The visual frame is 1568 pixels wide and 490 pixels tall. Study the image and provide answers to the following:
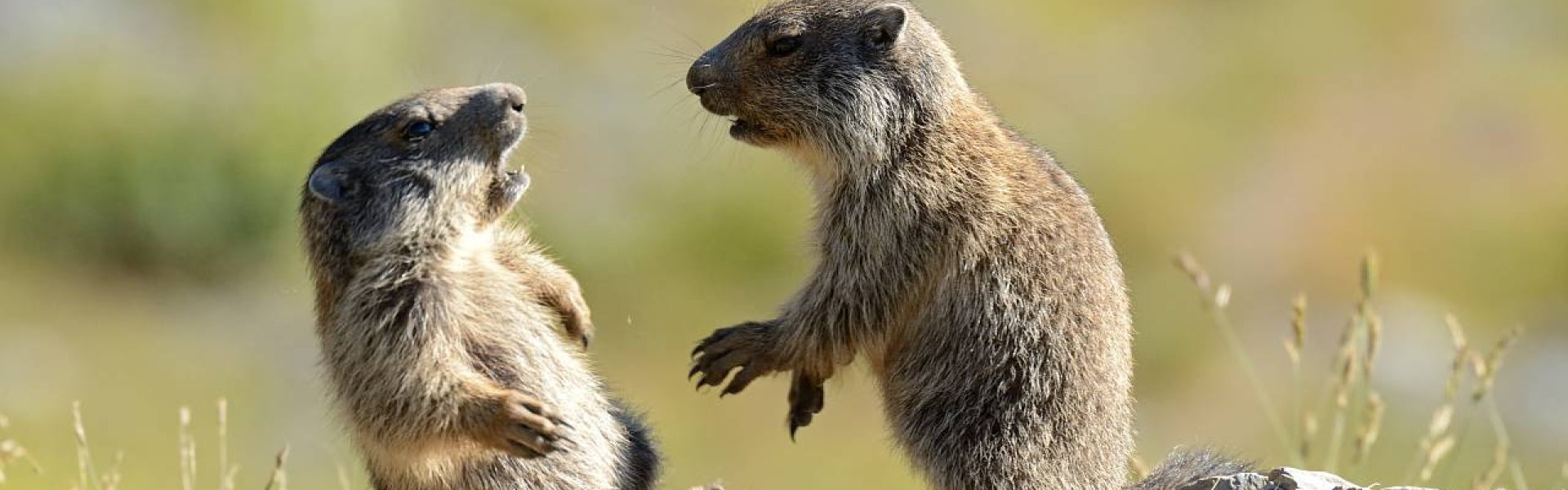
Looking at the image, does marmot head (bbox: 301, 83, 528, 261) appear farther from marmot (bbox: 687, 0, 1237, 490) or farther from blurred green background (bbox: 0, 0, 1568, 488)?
blurred green background (bbox: 0, 0, 1568, 488)

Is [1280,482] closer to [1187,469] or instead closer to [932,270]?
[1187,469]

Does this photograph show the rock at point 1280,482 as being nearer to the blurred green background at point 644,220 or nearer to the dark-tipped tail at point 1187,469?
the dark-tipped tail at point 1187,469

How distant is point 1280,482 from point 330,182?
294 cm

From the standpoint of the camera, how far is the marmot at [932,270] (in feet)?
19.4

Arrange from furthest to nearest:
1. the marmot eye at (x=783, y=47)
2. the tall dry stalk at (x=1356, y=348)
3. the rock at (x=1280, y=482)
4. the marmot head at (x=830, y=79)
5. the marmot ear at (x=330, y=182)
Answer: the tall dry stalk at (x=1356, y=348), the marmot eye at (x=783, y=47), the marmot head at (x=830, y=79), the marmot ear at (x=330, y=182), the rock at (x=1280, y=482)

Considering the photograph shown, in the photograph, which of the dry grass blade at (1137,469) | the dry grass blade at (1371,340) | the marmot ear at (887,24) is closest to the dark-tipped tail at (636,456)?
the marmot ear at (887,24)

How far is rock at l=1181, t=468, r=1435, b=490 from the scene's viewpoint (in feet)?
17.7

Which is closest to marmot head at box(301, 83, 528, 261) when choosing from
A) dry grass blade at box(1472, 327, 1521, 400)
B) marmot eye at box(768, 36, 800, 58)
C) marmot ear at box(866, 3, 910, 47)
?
marmot eye at box(768, 36, 800, 58)

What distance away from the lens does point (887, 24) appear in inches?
246

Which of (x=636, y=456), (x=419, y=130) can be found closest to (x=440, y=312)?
(x=419, y=130)

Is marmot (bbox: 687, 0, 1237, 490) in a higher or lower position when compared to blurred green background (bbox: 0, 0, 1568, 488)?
higher

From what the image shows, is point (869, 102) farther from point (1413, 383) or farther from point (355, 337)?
point (1413, 383)

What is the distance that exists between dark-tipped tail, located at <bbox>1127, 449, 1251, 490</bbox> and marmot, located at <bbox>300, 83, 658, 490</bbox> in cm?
161

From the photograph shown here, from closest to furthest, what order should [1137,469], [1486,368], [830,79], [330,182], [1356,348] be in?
[330,182] → [830,79] → [1137,469] → [1486,368] → [1356,348]
